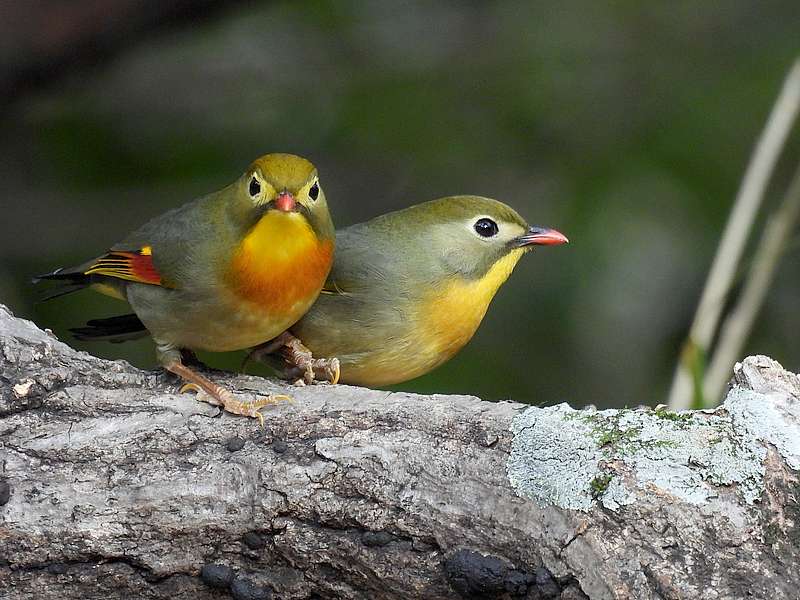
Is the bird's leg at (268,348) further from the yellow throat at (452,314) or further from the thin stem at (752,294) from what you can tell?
the thin stem at (752,294)

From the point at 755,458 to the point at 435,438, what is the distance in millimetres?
873

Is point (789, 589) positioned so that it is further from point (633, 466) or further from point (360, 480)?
point (360, 480)

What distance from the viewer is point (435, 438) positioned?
11.6ft

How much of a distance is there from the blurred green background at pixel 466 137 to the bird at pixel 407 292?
1415mm

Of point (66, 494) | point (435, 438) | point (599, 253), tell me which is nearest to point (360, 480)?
point (435, 438)

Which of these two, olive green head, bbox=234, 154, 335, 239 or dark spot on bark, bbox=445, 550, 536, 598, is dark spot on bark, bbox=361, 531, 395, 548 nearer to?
dark spot on bark, bbox=445, 550, 536, 598

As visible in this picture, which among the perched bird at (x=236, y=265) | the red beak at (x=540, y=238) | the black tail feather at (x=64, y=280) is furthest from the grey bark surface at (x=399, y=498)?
the red beak at (x=540, y=238)

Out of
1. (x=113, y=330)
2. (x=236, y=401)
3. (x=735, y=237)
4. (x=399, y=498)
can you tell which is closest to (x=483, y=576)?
(x=399, y=498)

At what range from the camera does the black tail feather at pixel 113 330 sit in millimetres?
4957

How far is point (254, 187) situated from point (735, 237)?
2058 millimetres

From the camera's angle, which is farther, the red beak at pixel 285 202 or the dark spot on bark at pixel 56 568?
the red beak at pixel 285 202

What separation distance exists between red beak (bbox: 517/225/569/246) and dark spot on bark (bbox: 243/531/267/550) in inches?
79.5

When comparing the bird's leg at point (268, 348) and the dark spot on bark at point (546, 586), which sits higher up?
the bird's leg at point (268, 348)

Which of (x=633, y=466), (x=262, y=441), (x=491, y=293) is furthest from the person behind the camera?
(x=491, y=293)
